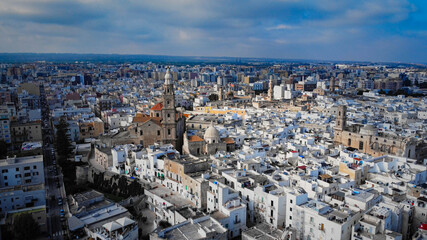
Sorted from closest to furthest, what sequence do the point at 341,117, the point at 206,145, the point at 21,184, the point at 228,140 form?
the point at 21,184 → the point at 206,145 → the point at 228,140 → the point at 341,117

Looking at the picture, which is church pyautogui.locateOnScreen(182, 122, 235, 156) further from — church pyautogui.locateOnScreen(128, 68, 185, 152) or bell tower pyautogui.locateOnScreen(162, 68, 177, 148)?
church pyautogui.locateOnScreen(128, 68, 185, 152)

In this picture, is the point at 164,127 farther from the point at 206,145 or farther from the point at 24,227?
the point at 24,227

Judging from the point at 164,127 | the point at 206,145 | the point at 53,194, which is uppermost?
the point at 164,127

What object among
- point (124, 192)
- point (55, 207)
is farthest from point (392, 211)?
point (55, 207)

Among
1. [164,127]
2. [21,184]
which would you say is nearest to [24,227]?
[21,184]

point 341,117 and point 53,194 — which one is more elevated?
point 341,117

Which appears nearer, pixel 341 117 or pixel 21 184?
pixel 21 184

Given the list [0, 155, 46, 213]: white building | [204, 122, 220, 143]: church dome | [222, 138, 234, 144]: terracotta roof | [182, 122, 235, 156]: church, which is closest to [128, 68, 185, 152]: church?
[182, 122, 235, 156]: church

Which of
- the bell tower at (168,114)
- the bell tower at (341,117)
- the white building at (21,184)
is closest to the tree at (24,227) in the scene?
the white building at (21,184)
